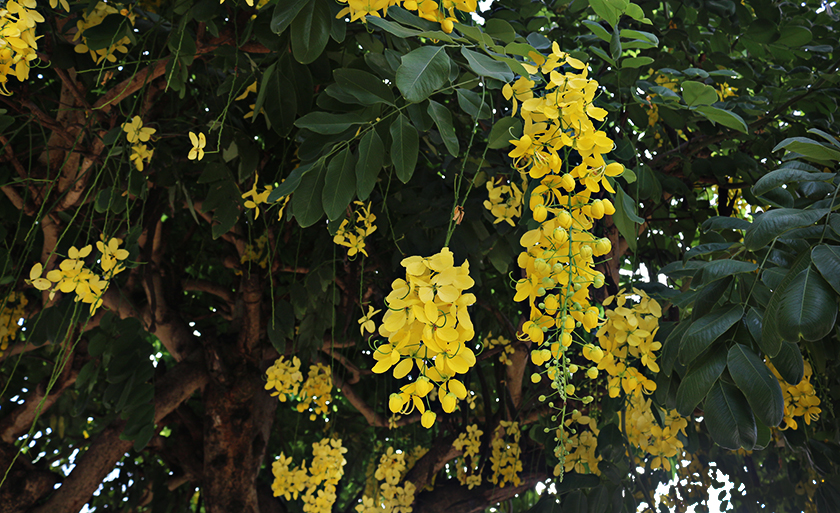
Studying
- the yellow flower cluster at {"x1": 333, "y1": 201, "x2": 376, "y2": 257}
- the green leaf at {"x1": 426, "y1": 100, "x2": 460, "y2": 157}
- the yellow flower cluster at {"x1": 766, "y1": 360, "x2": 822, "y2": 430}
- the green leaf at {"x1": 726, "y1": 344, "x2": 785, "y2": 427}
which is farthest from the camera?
the yellow flower cluster at {"x1": 333, "y1": 201, "x2": 376, "y2": 257}

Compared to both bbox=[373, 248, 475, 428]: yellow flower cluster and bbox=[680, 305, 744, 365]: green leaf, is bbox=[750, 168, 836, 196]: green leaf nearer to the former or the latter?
bbox=[680, 305, 744, 365]: green leaf

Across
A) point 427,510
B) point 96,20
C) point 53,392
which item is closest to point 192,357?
point 53,392

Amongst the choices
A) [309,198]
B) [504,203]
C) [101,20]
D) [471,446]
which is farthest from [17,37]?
[471,446]

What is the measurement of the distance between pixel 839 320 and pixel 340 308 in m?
1.49

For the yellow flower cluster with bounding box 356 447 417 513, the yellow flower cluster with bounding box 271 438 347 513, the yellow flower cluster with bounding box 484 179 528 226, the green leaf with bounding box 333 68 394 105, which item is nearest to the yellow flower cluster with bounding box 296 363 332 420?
the yellow flower cluster with bounding box 271 438 347 513

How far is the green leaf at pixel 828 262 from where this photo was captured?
2.07 ft

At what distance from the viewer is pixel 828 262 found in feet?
2.17

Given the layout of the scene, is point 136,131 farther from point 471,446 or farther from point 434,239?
point 471,446

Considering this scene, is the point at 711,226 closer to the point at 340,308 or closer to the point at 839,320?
the point at 839,320

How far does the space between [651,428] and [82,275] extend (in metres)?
1.33

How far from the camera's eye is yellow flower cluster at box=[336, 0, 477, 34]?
2.34ft

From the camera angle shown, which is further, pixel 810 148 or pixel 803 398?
pixel 803 398

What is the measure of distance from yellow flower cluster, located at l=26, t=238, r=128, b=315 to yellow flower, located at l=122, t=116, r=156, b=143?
252mm

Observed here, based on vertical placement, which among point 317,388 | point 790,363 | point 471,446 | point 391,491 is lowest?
point 471,446
